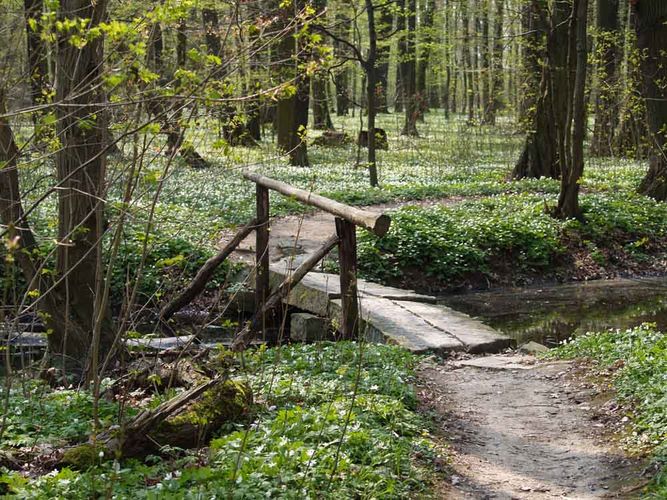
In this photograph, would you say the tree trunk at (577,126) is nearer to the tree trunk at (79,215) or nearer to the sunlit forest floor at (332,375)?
the sunlit forest floor at (332,375)

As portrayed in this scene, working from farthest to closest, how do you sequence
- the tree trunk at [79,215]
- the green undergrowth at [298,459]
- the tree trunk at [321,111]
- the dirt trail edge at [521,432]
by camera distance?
the tree trunk at [321,111] → the tree trunk at [79,215] → the dirt trail edge at [521,432] → the green undergrowth at [298,459]

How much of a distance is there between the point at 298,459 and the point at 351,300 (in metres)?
4.47

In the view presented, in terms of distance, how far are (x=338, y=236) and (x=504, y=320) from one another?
13.8ft

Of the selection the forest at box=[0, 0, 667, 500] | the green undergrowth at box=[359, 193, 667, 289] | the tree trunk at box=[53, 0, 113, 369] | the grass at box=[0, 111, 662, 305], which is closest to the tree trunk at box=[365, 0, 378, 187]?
the forest at box=[0, 0, 667, 500]

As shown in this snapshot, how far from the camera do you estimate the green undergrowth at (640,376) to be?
582 centimetres

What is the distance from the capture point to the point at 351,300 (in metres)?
9.48

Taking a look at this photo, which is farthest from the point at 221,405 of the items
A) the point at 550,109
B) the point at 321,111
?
the point at 321,111

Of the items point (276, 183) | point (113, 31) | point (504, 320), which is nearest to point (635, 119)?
point (504, 320)

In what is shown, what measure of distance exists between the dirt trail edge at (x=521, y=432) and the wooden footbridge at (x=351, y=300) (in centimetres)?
77

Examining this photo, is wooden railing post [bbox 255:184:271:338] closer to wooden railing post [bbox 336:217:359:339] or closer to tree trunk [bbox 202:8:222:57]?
tree trunk [bbox 202:8:222:57]

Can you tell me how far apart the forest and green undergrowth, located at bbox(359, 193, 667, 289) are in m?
0.05

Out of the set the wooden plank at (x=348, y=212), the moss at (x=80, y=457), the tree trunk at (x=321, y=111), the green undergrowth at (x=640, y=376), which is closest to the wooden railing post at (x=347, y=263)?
the wooden plank at (x=348, y=212)

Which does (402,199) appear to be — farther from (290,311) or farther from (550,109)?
(290,311)

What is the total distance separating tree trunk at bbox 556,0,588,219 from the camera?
1438 cm
